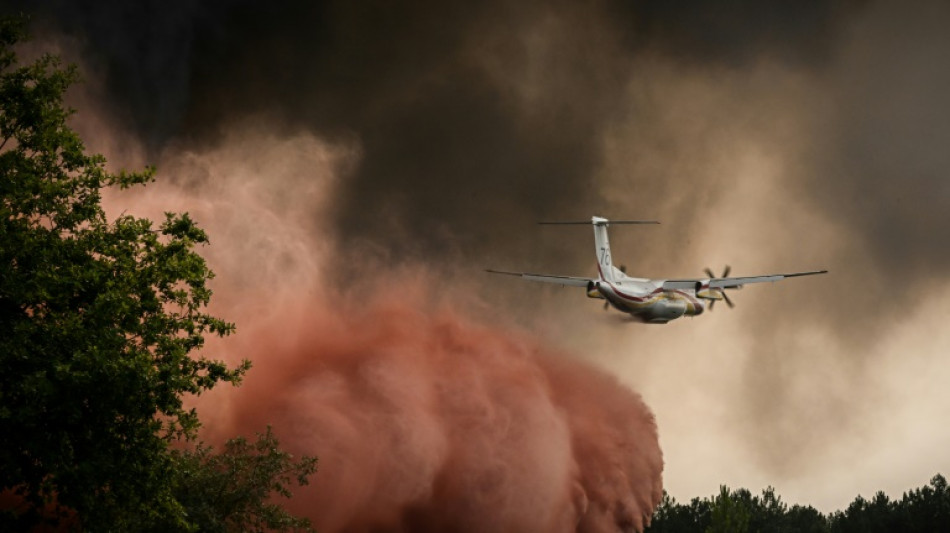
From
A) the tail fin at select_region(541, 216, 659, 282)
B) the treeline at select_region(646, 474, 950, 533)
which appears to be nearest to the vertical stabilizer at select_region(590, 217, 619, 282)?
the tail fin at select_region(541, 216, 659, 282)

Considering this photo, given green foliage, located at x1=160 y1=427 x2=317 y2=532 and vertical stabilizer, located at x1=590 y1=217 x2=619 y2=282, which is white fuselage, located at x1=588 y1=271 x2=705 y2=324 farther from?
green foliage, located at x1=160 y1=427 x2=317 y2=532

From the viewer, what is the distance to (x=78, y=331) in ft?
135

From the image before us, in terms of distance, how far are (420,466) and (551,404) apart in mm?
→ 15903

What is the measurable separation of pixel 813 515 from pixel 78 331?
5252 inches

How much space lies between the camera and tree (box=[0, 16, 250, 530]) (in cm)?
4053

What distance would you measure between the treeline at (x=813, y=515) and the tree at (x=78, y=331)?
7231 cm

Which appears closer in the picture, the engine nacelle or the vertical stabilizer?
the engine nacelle

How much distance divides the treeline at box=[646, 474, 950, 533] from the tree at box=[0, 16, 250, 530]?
237 ft

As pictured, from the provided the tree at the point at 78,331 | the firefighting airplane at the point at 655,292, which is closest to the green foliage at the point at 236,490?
the tree at the point at 78,331

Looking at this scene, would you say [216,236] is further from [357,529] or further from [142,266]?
[142,266]

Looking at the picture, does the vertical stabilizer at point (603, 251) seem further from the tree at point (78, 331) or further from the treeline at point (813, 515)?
the tree at point (78, 331)

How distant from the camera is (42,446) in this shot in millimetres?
40844

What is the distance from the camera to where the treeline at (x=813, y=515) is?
416 feet

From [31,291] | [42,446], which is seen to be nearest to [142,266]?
[31,291]
